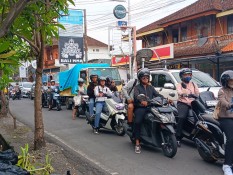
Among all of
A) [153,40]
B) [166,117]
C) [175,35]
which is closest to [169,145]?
[166,117]

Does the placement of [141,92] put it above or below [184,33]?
below

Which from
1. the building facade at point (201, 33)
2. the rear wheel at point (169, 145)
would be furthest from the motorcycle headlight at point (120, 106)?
the building facade at point (201, 33)

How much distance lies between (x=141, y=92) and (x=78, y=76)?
985 cm

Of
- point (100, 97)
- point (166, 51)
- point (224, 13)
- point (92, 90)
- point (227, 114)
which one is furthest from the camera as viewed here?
point (166, 51)

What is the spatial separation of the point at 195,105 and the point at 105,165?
7.18ft

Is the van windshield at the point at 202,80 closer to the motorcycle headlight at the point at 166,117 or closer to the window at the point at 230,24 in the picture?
the motorcycle headlight at the point at 166,117

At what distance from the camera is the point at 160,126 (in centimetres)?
675

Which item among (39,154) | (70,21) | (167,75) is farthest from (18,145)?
(70,21)

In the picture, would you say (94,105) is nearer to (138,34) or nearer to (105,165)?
(105,165)

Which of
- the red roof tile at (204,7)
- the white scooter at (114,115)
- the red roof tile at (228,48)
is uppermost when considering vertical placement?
the red roof tile at (204,7)

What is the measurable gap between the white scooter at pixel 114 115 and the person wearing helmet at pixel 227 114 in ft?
12.7

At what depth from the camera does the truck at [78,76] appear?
15484 mm

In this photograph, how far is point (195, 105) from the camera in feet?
22.1

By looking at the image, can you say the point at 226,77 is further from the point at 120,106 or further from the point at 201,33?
the point at 201,33
